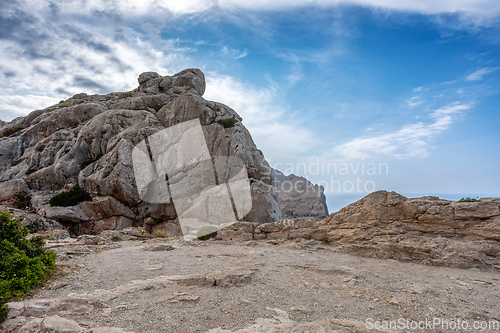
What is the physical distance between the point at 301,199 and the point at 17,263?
261ft

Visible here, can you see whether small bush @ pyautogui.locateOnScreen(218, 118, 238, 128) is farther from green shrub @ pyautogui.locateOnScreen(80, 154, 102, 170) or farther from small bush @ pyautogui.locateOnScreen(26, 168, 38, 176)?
small bush @ pyautogui.locateOnScreen(26, 168, 38, 176)

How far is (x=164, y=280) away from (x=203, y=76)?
167 ft

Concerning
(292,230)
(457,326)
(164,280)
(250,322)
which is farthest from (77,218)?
(457,326)

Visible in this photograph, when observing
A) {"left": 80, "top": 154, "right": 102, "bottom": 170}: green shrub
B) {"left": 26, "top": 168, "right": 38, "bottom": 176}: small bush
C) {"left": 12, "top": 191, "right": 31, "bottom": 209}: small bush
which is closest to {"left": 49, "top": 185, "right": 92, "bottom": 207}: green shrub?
{"left": 80, "top": 154, "right": 102, "bottom": 170}: green shrub

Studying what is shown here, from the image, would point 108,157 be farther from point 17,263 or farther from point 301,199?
point 301,199

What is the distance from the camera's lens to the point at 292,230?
1334 centimetres

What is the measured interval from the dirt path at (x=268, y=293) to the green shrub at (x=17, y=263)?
1.38 feet

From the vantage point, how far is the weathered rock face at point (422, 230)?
8.97 meters

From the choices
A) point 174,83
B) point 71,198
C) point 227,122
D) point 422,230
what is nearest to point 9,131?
point 71,198

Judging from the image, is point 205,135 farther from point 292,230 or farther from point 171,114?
point 292,230

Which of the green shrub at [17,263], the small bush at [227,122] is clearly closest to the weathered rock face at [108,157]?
the small bush at [227,122]

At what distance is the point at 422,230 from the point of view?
1038 cm

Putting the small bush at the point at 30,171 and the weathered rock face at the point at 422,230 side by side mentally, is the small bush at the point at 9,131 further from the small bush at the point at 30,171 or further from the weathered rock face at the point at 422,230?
the weathered rock face at the point at 422,230

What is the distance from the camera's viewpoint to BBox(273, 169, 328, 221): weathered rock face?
252 feet
